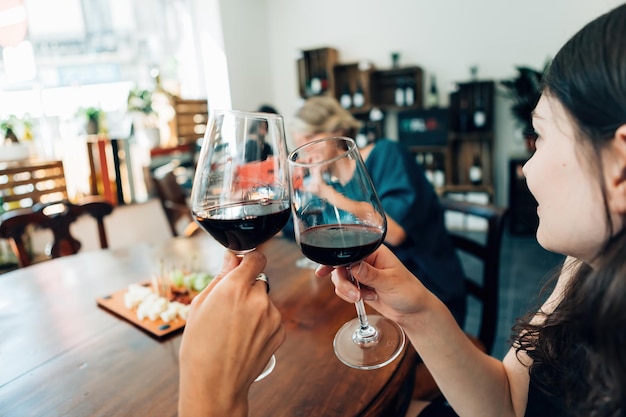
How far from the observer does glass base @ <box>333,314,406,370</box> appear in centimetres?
75

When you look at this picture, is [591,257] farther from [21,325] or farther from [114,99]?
[114,99]

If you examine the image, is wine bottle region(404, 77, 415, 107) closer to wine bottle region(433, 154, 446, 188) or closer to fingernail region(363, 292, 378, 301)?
wine bottle region(433, 154, 446, 188)

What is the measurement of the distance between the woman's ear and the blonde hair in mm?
1551

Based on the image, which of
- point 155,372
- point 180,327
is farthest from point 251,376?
point 180,327

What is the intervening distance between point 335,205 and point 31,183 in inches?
129

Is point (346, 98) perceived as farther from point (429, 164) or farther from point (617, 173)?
point (617, 173)

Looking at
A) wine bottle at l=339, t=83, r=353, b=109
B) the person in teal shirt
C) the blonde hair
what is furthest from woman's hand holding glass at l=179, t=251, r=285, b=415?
wine bottle at l=339, t=83, r=353, b=109

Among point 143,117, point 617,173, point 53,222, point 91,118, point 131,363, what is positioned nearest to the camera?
point 617,173

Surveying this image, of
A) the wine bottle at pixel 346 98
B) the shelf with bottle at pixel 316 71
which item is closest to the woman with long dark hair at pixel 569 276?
the wine bottle at pixel 346 98

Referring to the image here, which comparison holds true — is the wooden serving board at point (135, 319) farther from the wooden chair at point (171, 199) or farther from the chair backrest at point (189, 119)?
the chair backrest at point (189, 119)

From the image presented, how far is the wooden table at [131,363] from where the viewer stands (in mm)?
806

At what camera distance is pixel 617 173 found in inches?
23.7

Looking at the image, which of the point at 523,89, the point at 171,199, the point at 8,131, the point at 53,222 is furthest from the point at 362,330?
A: the point at 523,89

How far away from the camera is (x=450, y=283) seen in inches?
65.7
